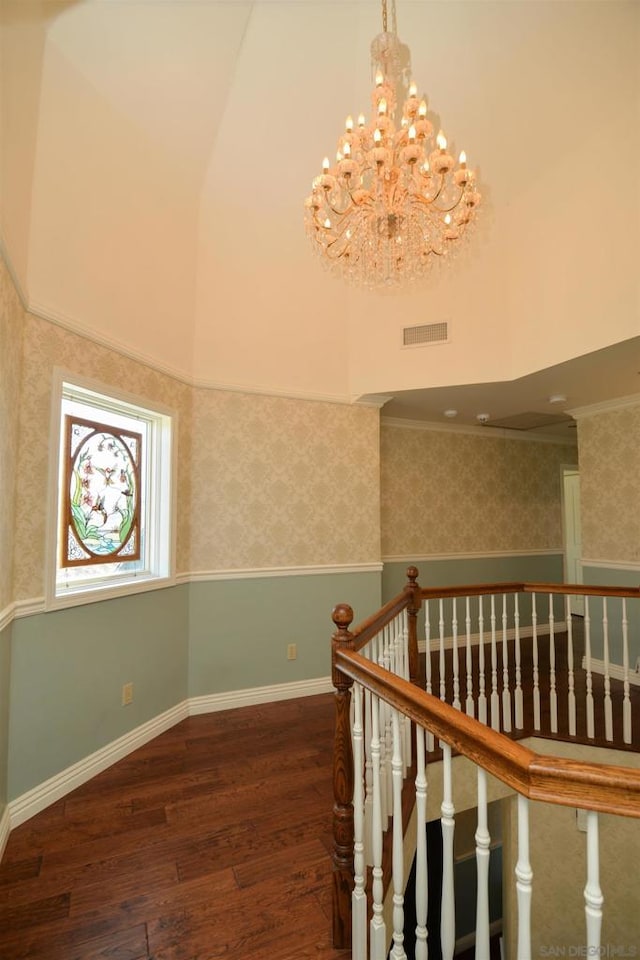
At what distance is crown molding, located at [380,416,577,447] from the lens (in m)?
5.13

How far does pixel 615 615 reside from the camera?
14.3 ft

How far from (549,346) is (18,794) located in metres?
4.20

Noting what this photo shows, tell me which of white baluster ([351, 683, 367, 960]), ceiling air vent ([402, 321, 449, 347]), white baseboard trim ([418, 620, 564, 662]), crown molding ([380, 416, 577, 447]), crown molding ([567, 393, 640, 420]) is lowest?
white baseboard trim ([418, 620, 564, 662])

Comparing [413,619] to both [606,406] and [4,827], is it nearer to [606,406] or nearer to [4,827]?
[4,827]

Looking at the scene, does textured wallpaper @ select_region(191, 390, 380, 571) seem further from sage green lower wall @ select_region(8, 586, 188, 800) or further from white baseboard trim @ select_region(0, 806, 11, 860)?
white baseboard trim @ select_region(0, 806, 11, 860)

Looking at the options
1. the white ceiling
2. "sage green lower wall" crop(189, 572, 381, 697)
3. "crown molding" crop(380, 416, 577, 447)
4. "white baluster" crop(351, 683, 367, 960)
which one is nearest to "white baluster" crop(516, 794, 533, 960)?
"white baluster" crop(351, 683, 367, 960)

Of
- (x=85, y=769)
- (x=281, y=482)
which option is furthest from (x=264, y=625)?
(x=85, y=769)

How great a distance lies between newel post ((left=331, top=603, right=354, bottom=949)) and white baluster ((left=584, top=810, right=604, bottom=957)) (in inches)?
34.0

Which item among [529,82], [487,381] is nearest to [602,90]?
[529,82]

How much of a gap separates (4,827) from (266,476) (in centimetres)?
254

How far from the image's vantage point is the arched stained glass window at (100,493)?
2.64 meters

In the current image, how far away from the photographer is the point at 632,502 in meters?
4.25

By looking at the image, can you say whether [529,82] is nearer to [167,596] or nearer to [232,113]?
[232,113]

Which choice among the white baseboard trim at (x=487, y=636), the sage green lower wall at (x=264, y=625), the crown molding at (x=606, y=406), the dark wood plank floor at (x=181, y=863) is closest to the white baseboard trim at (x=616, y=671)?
the white baseboard trim at (x=487, y=636)
